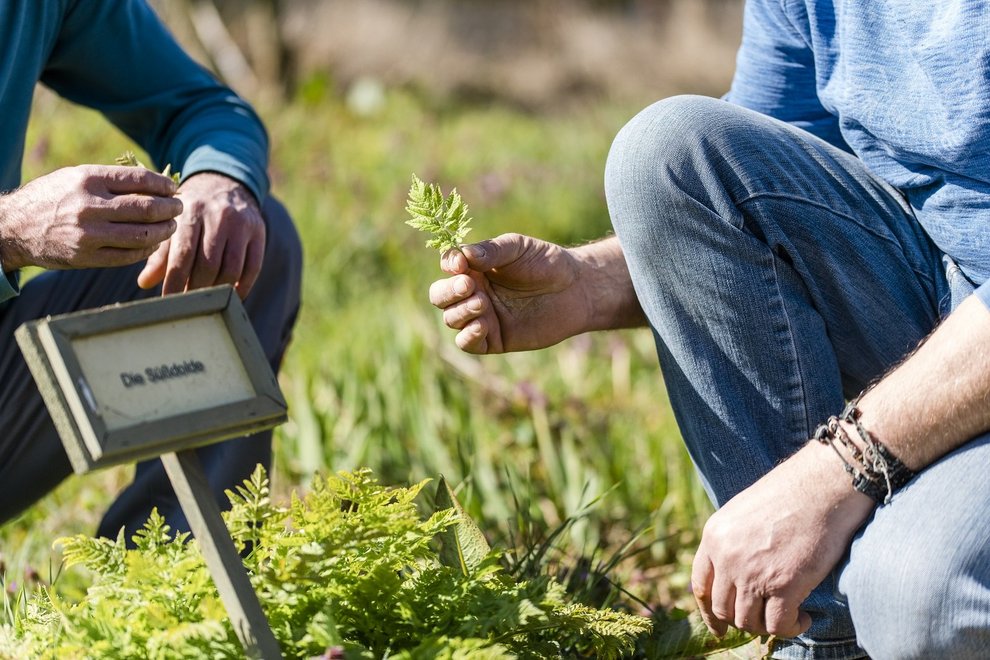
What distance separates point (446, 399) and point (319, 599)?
5.29 ft

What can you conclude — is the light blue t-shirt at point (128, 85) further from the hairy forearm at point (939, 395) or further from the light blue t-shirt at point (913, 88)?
the hairy forearm at point (939, 395)

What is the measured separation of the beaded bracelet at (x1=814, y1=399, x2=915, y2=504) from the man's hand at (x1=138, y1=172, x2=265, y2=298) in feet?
2.96

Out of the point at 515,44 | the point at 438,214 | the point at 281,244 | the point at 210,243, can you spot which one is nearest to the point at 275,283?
the point at 281,244

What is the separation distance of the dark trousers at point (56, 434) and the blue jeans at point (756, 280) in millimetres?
697

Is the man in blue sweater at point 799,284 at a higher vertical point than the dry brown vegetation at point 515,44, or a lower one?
higher

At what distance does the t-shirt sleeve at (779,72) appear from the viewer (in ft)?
5.39

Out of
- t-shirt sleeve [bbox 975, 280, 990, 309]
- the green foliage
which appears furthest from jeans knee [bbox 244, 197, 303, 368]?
t-shirt sleeve [bbox 975, 280, 990, 309]

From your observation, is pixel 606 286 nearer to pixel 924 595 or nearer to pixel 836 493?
pixel 836 493

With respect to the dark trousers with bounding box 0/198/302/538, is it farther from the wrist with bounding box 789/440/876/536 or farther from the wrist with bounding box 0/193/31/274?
the wrist with bounding box 789/440/876/536

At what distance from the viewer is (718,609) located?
130 cm

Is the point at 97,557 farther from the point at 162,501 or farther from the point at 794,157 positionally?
the point at 794,157

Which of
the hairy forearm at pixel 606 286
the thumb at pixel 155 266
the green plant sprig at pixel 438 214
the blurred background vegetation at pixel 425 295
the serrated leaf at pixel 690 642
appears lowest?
the blurred background vegetation at pixel 425 295

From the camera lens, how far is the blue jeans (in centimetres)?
143

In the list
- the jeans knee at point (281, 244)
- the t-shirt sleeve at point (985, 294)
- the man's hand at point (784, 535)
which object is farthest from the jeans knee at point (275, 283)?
the t-shirt sleeve at point (985, 294)
